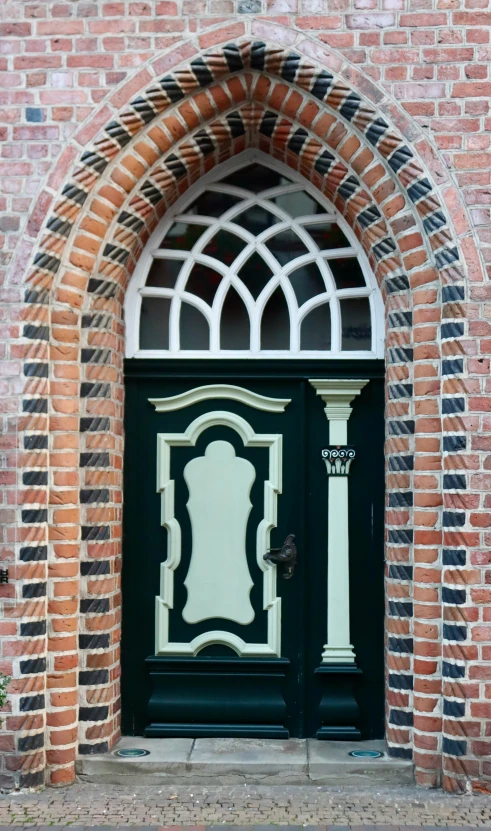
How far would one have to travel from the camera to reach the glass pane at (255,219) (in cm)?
557

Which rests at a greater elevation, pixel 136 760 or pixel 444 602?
pixel 444 602

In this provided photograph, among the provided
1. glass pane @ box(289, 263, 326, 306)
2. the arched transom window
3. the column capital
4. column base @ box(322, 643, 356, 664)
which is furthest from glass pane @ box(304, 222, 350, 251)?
column base @ box(322, 643, 356, 664)

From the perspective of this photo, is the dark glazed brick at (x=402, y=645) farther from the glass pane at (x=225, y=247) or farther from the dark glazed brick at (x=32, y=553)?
the glass pane at (x=225, y=247)

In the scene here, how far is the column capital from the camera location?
546 centimetres

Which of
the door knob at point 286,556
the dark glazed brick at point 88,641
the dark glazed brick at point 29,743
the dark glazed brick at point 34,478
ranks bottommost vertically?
the dark glazed brick at point 29,743

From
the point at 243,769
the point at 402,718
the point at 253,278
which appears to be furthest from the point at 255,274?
the point at 243,769

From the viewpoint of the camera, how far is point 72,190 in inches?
198

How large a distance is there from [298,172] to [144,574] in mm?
2575

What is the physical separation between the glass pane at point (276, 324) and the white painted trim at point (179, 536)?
495 millimetres

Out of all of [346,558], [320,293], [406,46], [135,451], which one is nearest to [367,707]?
[346,558]

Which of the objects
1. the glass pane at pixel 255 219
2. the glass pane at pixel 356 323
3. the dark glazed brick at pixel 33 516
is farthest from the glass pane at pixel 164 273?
the dark glazed brick at pixel 33 516

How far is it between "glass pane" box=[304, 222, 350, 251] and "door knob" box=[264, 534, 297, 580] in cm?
175

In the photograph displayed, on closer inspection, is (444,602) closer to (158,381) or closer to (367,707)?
(367,707)

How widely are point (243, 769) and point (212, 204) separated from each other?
10.7ft
